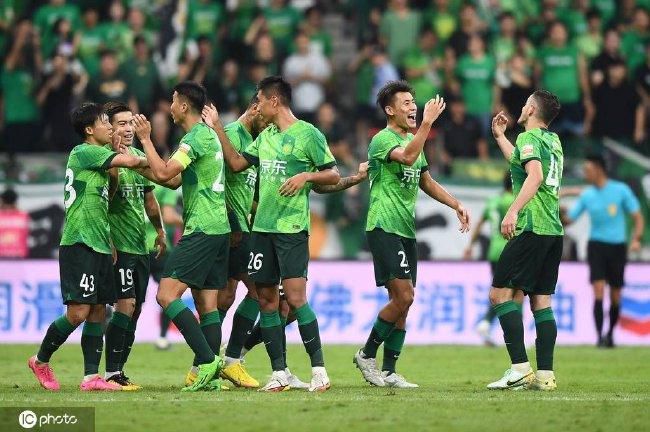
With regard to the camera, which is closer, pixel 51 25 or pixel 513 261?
pixel 513 261

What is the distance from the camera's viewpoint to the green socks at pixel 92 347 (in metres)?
12.7

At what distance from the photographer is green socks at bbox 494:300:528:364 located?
12680 millimetres

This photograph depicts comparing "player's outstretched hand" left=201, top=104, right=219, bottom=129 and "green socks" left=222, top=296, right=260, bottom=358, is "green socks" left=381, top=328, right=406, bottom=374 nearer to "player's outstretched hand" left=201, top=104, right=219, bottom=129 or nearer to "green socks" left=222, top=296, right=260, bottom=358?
"green socks" left=222, top=296, right=260, bottom=358

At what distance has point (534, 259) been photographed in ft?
41.6

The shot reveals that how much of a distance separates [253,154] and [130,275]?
A: 1.65 meters

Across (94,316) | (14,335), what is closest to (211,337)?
(94,316)

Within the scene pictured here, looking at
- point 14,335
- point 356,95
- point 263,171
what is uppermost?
point 356,95

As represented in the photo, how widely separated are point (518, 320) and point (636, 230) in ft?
26.4

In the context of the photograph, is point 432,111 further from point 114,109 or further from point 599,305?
point 599,305

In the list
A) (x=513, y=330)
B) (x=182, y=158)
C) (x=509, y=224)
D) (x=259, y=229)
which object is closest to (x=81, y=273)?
(x=182, y=158)

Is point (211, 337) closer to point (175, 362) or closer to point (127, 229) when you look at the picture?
point (127, 229)

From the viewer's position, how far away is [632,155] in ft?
75.8

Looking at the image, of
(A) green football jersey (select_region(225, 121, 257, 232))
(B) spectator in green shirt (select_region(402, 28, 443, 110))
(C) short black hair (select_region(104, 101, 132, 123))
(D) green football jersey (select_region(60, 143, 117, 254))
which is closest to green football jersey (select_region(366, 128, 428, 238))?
(A) green football jersey (select_region(225, 121, 257, 232))

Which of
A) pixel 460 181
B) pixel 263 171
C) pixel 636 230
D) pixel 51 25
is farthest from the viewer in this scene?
pixel 51 25
